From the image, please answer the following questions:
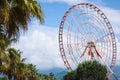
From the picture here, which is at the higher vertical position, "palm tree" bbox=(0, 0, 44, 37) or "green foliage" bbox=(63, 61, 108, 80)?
"green foliage" bbox=(63, 61, 108, 80)

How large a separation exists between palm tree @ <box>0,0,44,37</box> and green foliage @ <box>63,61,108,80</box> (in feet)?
180

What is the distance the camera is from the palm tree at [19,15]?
16516 mm

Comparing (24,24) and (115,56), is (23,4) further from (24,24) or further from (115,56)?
(115,56)

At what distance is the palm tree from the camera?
16.5 metres

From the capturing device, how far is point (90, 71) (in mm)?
72375

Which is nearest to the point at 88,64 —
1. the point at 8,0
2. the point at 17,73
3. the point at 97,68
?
the point at 97,68

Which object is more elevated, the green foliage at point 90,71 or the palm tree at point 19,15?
the green foliage at point 90,71

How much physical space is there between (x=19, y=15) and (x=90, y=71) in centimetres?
5617

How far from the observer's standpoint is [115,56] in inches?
3157

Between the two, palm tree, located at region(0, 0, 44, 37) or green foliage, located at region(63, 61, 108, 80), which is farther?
green foliage, located at region(63, 61, 108, 80)

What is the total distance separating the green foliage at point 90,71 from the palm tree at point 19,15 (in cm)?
5482

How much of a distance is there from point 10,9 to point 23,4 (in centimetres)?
58

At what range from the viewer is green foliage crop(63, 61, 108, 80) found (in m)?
71.4

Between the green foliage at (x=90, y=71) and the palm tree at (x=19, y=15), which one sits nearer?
the palm tree at (x=19, y=15)
